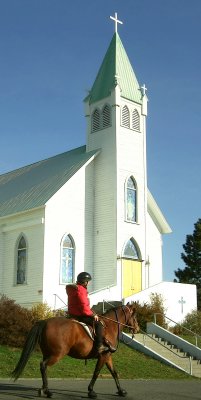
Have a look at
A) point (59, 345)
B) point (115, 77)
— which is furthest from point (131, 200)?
point (59, 345)

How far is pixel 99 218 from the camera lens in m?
33.3

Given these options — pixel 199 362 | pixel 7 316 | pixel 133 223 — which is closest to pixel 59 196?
pixel 133 223

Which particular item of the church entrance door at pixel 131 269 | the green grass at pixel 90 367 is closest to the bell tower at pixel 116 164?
the church entrance door at pixel 131 269

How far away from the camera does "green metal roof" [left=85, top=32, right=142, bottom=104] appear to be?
35250 mm

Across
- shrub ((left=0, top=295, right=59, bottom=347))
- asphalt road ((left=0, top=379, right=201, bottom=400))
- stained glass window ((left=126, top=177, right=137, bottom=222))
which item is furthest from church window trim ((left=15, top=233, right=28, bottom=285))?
asphalt road ((left=0, top=379, right=201, bottom=400))

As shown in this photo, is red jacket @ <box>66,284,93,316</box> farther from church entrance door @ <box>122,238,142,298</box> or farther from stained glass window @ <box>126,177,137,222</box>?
stained glass window @ <box>126,177,137,222</box>

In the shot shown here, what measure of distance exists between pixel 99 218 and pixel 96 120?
6560 millimetres

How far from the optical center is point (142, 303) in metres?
29.0

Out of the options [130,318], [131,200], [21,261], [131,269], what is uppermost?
[131,200]

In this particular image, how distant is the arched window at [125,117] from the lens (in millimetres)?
34656

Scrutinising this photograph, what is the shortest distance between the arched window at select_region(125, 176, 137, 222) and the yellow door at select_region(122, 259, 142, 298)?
269 centimetres

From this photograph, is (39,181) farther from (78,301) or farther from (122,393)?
(122,393)

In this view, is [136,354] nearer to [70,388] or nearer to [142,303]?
[142,303]

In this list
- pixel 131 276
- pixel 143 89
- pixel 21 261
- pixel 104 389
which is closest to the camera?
pixel 104 389
